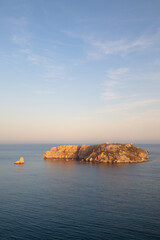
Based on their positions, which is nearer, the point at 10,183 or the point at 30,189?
the point at 30,189

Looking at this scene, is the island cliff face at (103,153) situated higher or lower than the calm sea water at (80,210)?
higher

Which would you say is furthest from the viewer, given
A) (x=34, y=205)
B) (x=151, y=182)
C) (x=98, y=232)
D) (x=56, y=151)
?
(x=56, y=151)

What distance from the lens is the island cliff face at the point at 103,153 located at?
6245 inches

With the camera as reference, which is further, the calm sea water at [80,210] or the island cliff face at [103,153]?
the island cliff face at [103,153]

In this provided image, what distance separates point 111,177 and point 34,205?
49.0 meters

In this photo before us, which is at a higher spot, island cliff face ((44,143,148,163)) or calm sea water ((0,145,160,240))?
island cliff face ((44,143,148,163))

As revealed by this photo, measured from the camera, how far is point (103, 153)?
165 metres

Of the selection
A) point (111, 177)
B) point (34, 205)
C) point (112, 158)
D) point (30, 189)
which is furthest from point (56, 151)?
point (34, 205)

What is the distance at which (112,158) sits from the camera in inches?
6230

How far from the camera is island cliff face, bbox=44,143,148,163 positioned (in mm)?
158625

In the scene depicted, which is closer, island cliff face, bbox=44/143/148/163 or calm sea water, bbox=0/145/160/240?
calm sea water, bbox=0/145/160/240

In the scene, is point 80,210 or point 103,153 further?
point 103,153

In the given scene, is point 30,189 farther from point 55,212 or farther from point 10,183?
point 55,212

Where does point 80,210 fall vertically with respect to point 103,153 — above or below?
below
